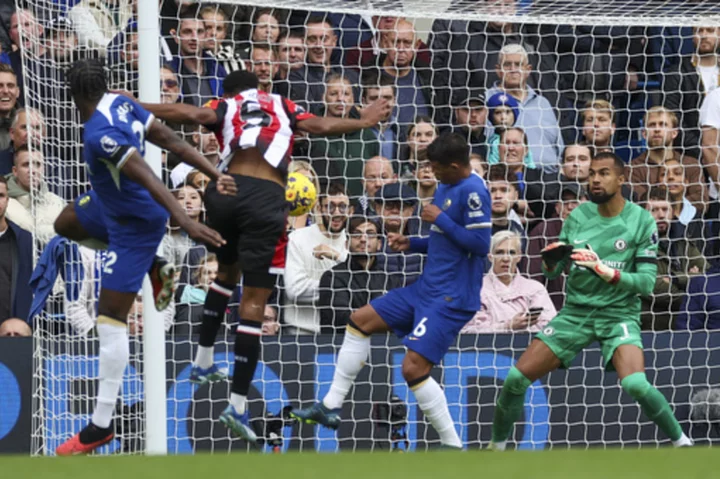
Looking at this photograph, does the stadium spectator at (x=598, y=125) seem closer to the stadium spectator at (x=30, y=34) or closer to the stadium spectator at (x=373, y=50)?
the stadium spectator at (x=373, y=50)

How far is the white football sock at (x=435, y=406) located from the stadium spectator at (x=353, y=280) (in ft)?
5.51

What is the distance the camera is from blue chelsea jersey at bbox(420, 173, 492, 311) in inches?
336

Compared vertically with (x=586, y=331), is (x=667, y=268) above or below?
above

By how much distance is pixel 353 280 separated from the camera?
34.3ft

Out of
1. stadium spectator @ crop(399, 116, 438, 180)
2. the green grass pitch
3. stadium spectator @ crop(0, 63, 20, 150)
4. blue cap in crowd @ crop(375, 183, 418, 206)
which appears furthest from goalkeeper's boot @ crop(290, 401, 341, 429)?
stadium spectator @ crop(0, 63, 20, 150)

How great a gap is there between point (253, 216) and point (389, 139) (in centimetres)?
352

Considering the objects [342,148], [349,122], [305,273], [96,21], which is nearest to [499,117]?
[342,148]

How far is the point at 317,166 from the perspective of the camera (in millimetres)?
11008

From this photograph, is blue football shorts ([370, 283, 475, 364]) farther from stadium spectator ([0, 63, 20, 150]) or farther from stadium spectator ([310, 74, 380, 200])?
stadium spectator ([0, 63, 20, 150])

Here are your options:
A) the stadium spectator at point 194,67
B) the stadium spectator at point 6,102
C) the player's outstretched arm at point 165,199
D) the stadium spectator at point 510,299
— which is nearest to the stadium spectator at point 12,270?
the stadium spectator at point 6,102

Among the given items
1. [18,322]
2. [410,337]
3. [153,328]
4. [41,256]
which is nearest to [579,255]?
[410,337]

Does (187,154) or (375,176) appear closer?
(187,154)

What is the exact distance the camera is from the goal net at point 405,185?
962 centimetres

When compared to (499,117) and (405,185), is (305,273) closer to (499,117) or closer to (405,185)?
(405,185)
